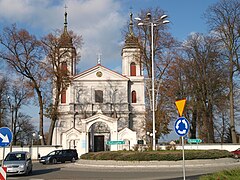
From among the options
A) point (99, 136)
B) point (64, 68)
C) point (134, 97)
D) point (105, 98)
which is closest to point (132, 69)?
point (134, 97)

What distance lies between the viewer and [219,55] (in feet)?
138

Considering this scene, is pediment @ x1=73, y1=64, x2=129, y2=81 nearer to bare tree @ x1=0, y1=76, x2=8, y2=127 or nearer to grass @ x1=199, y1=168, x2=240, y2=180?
bare tree @ x1=0, y1=76, x2=8, y2=127

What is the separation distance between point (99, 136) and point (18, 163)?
105 ft

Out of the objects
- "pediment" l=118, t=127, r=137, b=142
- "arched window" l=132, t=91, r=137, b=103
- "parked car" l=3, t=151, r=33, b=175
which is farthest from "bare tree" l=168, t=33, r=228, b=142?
"parked car" l=3, t=151, r=33, b=175

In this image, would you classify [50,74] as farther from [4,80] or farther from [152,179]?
[152,179]

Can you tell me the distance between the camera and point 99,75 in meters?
61.2

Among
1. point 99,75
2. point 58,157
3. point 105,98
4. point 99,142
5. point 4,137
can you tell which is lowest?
point 58,157

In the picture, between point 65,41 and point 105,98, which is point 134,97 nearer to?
point 105,98

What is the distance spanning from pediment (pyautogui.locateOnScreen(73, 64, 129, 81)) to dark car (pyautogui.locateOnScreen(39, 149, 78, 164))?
79.4 feet

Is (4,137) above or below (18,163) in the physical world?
above

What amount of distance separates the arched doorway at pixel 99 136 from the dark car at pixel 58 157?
11.0 metres

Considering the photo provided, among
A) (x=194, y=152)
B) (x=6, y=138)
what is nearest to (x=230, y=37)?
(x=194, y=152)

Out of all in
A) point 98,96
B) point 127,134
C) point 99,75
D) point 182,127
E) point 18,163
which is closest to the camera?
point 182,127

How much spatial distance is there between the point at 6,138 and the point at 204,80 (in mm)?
36102
